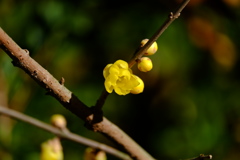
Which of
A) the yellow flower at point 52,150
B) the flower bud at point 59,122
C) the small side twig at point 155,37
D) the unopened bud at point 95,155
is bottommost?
the unopened bud at point 95,155

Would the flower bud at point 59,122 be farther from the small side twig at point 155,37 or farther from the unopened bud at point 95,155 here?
the small side twig at point 155,37

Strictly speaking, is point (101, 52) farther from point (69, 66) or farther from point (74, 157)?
point (74, 157)

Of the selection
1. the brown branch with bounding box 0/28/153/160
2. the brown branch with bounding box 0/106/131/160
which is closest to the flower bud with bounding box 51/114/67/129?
the brown branch with bounding box 0/106/131/160

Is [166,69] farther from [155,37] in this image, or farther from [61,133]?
[155,37]

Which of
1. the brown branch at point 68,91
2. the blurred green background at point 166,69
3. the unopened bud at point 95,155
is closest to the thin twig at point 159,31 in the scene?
the brown branch at point 68,91

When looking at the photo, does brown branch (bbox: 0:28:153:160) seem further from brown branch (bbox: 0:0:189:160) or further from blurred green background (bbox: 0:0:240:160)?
blurred green background (bbox: 0:0:240:160)

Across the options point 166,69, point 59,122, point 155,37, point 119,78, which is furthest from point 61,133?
point 166,69
